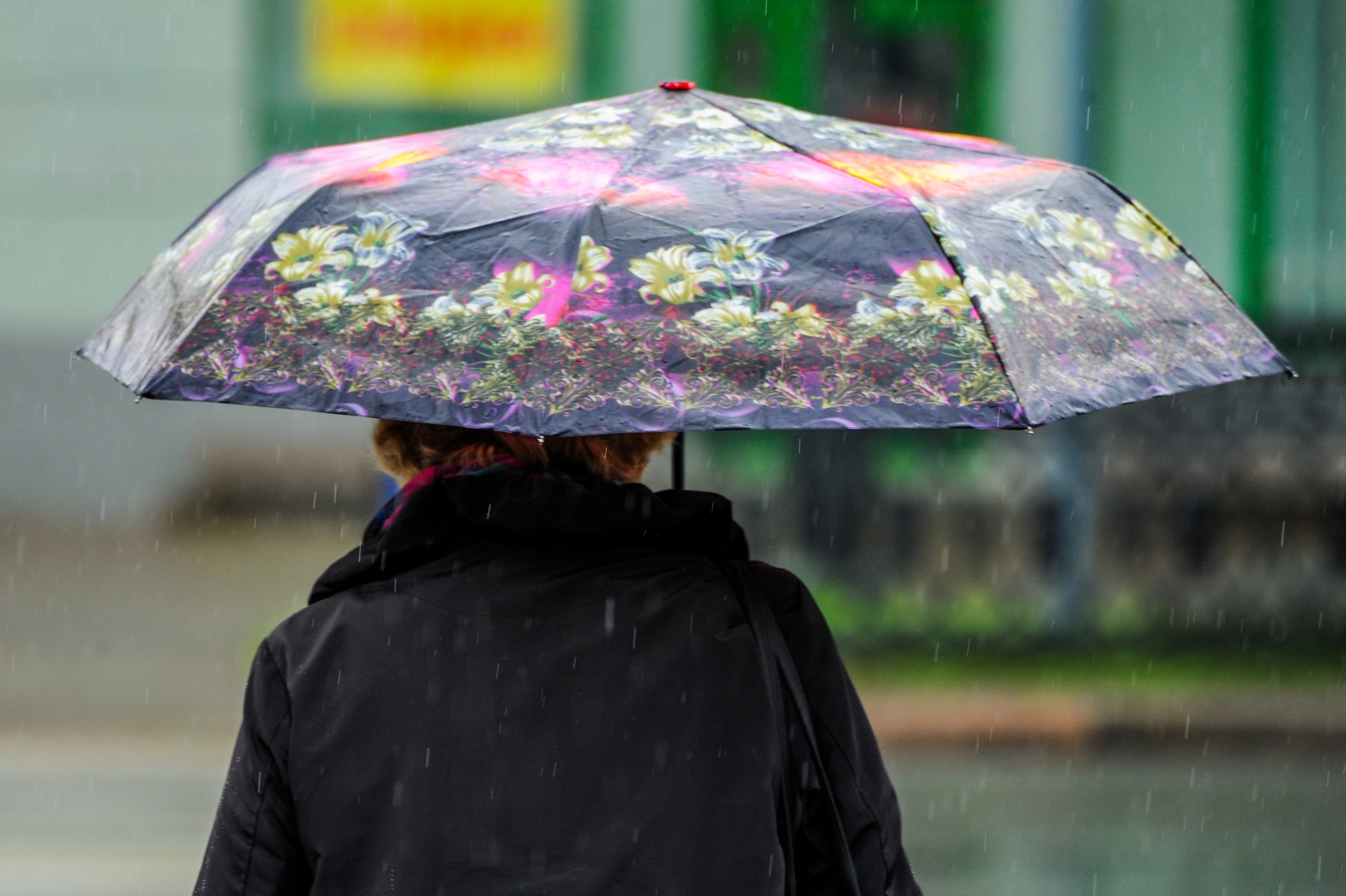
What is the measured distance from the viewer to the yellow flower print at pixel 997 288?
5.82ft

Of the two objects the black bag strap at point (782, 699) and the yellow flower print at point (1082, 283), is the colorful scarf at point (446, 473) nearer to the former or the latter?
the black bag strap at point (782, 699)

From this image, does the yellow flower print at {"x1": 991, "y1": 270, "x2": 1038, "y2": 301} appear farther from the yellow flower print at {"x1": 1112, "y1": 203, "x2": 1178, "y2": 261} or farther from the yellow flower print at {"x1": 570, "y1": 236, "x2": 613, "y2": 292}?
the yellow flower print at {"x1": 570, "y1": 236, "x2": 613, "y2": 292}

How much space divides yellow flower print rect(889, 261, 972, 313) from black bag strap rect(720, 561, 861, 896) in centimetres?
37

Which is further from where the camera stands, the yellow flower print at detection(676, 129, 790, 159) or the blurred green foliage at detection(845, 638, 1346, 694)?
the blurred green foliage at detection(845, 638, 1346, 694)

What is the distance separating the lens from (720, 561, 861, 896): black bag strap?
66.3 inches

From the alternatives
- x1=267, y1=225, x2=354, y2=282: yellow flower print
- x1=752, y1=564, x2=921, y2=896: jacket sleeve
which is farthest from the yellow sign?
x1=752, y1=564, x2=921, y2=896: jacket sleeve

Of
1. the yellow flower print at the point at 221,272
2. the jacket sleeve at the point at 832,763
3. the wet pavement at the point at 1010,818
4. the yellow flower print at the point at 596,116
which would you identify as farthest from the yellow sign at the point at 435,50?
the jacket sleeve at the point at 832,763

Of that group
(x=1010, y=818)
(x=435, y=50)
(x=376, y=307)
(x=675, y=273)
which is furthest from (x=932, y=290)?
(x=435, y=50)

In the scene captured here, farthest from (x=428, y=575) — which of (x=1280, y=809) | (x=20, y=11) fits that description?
(x=20, y=11)

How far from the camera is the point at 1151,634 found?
320 inches

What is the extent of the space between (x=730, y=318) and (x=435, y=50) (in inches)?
273

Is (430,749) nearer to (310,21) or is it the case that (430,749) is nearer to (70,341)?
(310,21)

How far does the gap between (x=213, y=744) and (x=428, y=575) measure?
5.67 metres

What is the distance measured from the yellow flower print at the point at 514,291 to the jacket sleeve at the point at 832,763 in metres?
0.40
